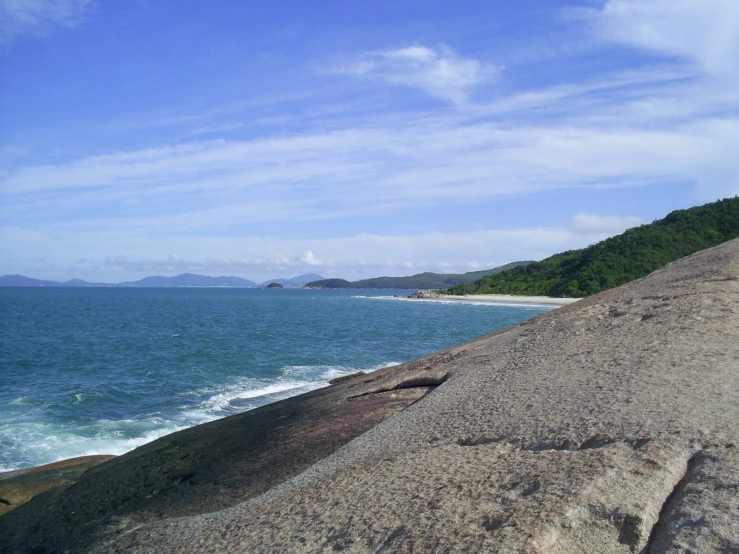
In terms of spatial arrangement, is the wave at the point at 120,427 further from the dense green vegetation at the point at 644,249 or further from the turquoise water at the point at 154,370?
the dense green vegetation at the point at 644,249

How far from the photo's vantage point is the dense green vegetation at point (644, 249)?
67188 mm

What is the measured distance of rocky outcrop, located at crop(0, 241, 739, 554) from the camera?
4203 mm

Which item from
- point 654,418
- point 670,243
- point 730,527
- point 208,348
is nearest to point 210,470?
point 654,418

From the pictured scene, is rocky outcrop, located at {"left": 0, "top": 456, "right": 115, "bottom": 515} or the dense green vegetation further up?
the dense green vegetation

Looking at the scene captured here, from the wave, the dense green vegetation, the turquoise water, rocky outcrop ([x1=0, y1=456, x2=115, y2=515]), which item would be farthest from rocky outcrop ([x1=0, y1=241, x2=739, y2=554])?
the dense green vegetation

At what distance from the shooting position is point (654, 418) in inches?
211

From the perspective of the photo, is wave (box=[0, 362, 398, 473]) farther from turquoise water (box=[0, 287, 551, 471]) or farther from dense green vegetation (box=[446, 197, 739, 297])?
dense green vegetation (box=[446, 197, 739, 297])

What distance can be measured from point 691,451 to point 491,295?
99.4m

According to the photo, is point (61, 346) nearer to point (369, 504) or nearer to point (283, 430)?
point (283, 430)

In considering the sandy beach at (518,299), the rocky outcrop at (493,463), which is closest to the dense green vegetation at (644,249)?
the sandy beach at (518,299)

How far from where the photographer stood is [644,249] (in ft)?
235

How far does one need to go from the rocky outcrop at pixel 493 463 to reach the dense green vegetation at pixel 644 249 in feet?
199

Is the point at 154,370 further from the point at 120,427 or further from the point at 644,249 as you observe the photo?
the point at 644,249

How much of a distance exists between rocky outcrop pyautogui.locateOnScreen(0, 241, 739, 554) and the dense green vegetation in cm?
6074
